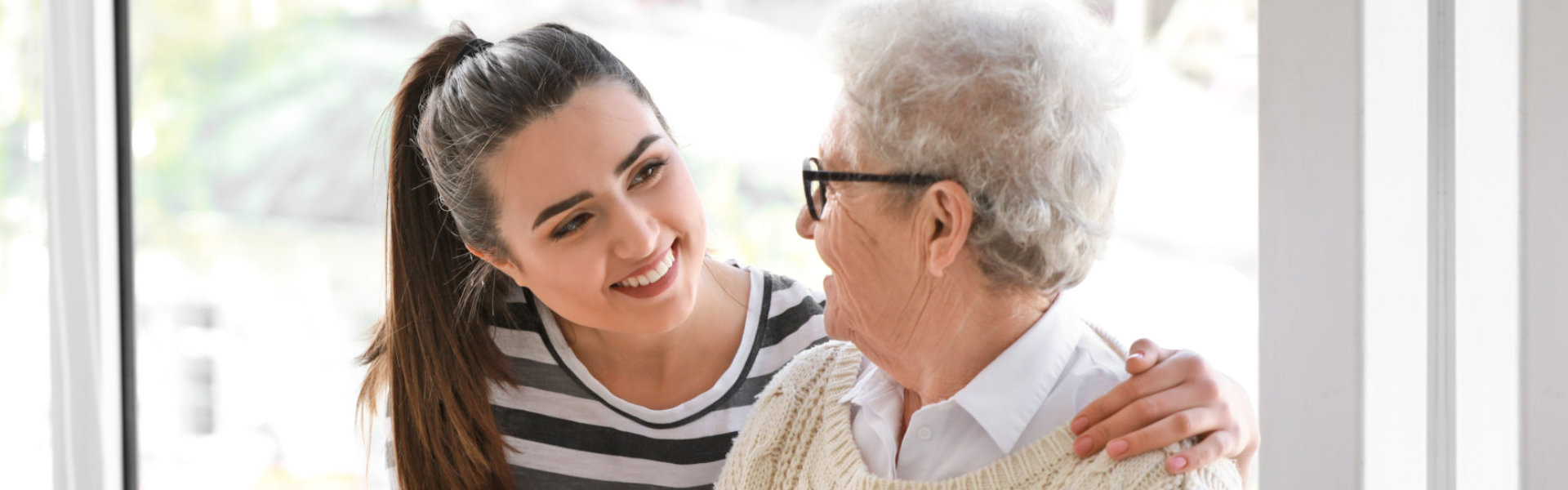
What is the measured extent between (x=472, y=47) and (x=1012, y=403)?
1008 millimetres

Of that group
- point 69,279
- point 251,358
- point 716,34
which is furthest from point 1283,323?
point 251,358

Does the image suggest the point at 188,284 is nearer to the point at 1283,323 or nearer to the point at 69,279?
the point at 69,279

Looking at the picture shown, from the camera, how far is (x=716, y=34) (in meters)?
2.61

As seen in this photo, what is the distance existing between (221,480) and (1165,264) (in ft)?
8.43

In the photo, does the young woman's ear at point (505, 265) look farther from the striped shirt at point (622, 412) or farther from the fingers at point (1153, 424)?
the fingers at point (1153, 424)

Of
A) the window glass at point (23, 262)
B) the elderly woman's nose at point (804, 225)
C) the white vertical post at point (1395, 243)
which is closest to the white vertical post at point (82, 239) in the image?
the window glass at point (23, 262)

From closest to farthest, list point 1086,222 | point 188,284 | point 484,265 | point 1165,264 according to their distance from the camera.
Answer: point 1086,222, point 484,265, point 1165,264, point 188,284

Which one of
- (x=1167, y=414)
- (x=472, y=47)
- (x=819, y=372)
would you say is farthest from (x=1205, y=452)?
(x=472, y=47)

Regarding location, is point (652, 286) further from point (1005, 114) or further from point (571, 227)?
point (1005, 114)

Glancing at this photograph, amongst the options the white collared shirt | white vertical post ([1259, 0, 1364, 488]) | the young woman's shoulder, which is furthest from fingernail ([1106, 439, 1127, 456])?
the young woman's shoulder

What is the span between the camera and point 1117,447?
3.51 ft

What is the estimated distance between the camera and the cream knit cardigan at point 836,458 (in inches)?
42.7

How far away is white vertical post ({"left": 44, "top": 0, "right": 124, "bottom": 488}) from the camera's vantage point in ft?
7.60

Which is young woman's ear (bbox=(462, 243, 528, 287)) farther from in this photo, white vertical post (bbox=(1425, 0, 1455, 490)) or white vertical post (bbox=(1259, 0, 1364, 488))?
white vertical post (bbox=(1425, 0, 1455, 490))
